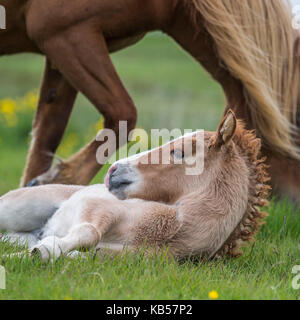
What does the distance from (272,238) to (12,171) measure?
447 centimetres

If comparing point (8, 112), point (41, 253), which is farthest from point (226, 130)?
point (8, 112)

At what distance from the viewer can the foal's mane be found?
3.74 metres

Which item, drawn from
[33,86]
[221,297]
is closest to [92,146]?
[221,297]

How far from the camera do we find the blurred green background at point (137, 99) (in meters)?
10.1

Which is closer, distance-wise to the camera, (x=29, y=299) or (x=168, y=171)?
(x=29, y=299)

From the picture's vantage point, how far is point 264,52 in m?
4.90

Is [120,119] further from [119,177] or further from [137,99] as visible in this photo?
[137,99]

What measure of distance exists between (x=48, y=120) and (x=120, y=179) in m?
2.27

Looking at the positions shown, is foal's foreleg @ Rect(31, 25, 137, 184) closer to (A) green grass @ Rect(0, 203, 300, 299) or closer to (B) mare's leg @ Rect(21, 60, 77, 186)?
(B) mare's leg @ Rect(21, 60, 77, 186)

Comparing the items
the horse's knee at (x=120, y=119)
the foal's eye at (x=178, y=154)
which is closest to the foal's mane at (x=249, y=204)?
the foal's eye at (x=178, y=154)

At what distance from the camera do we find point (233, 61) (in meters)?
4.94

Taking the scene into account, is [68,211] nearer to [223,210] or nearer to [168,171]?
[168,171]

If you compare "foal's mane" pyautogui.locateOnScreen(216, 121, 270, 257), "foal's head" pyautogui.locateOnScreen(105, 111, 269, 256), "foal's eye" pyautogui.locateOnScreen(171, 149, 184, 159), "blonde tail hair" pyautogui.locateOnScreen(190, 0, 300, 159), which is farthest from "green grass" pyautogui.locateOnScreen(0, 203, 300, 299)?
"blonde tail hair" pyautogui.locateOnScreen(190, 0, 300, 159)

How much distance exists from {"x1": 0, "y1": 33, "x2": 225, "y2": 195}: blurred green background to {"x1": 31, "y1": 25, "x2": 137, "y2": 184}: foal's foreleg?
937 mm
